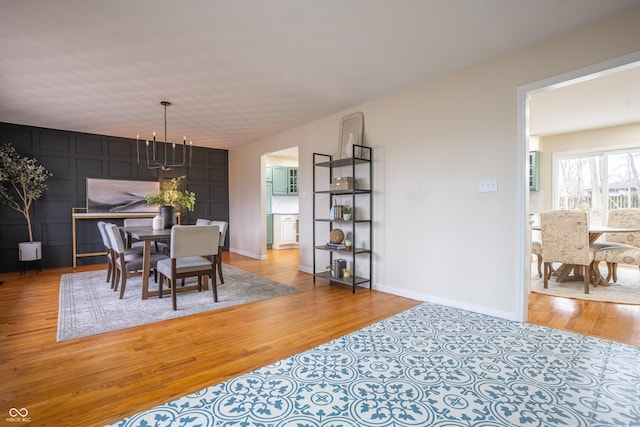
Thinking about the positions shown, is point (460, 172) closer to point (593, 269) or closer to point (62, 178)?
point (593, 269)

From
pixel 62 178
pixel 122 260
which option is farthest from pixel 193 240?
pixel 62 178

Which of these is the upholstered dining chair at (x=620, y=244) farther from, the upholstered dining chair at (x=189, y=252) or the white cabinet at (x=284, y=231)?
the white cabinet at (x=284, y=231)

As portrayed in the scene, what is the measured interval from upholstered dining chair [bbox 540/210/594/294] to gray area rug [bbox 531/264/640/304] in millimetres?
126

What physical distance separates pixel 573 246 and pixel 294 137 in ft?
13.9

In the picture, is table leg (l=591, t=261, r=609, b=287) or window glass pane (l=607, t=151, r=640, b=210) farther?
window glass pane (l=607, t=151, r=640, b=210)

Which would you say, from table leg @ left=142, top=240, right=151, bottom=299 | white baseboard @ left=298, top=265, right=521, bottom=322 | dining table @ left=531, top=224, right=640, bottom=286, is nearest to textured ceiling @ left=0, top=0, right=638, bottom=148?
table leg @ left=142, top=240, right=151, bottom=299

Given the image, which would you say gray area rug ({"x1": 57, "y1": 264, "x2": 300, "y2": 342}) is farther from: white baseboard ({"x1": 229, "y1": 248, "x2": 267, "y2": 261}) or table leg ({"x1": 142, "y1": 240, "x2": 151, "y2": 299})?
white baseboard ({"x1": 229, "y1": 248, "x2": 267, "y2": 261})

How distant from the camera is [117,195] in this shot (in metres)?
6.20

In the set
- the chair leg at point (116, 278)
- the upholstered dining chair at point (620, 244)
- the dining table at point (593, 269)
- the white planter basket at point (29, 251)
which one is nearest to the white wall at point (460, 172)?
the dining table at point (593, 269)

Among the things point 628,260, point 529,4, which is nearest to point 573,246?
point 628,260

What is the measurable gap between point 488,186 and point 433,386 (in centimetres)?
200

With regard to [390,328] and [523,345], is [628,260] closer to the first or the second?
[523,345]

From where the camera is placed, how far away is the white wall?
277 cm

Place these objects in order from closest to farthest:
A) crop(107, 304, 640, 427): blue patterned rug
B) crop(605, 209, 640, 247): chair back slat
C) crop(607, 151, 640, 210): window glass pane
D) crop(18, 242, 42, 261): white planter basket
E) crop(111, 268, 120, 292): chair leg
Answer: crop(107, 304, 640, 427): blue patterned rug → crop(111, 268, 120, 292): chair leg → crop(605, 209, 640, 247): chair back slat → crop(18, 242, 42, 261): white planter basket → crop(607, 151, 640, 210): window glass pane
